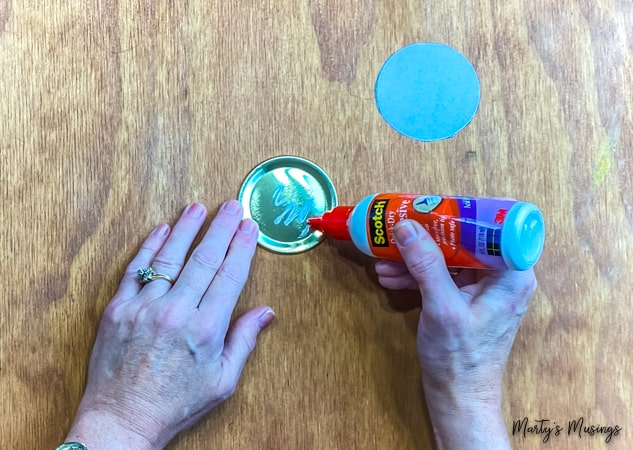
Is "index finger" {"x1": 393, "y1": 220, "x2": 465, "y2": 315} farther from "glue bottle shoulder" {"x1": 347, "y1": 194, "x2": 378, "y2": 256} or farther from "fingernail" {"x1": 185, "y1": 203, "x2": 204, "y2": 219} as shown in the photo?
"fingernail" {"x1": 185, "y1": 203, "x2": 204, "y2": 219}

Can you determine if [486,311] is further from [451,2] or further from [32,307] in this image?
[32,307]

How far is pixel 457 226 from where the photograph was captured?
0.61 metres

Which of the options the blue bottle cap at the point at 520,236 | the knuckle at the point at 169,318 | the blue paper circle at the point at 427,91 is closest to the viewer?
the blue bottle cap at the point at 520,236

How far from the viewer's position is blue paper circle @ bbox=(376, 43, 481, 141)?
0.78m

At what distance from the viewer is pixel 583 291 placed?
78 cm

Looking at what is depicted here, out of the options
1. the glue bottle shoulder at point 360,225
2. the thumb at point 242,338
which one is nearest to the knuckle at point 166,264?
the thumb at point 242,338

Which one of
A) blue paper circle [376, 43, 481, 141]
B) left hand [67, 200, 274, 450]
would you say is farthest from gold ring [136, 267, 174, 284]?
blue paper circle [376, 43, 481, 141]

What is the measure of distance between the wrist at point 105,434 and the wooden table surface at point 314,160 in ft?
0.25

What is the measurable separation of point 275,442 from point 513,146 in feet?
1.69

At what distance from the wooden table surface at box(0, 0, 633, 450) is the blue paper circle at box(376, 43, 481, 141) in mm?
17

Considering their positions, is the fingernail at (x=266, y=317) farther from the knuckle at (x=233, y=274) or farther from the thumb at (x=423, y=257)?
the thumb at (x=423, y=257)

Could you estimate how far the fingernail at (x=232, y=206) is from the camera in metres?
0.74

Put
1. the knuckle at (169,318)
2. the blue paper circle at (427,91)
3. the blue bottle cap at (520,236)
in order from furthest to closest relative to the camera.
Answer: the blue paper circle at (427,91), the knuckle at (169,318), the blue bottle cap at (520,236)

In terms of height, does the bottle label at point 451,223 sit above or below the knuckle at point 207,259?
above
